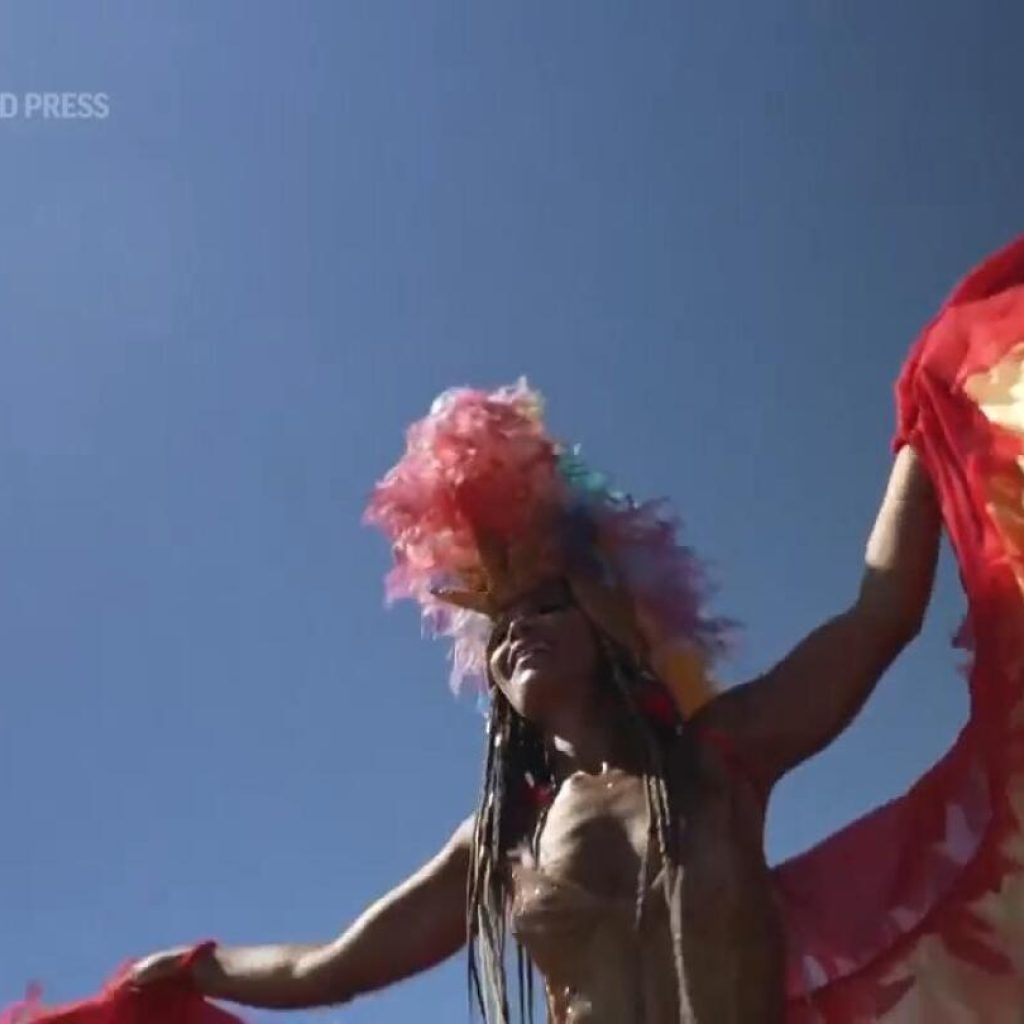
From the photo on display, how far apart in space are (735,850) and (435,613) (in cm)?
68

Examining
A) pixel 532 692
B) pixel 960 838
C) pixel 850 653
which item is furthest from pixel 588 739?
pixel 960 838

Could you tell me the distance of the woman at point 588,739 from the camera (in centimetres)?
209

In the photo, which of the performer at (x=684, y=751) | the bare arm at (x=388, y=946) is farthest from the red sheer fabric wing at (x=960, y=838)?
the bare arm at (x=388, y=946)

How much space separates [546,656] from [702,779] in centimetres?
31

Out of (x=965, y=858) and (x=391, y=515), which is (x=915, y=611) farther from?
(x=391, y=515)

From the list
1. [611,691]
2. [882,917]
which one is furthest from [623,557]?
[882,917]

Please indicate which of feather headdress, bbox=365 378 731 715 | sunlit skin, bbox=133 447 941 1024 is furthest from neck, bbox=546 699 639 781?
feather headdress, bbox=365 378 731 715

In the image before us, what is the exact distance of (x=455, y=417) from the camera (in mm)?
2473

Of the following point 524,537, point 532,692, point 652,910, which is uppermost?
point 524,537

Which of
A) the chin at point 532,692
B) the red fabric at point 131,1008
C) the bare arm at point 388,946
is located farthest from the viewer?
the red fabric at point 131,1008

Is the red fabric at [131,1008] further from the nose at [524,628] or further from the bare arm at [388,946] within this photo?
the nose at [524,628]

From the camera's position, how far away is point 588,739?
93.1 inches

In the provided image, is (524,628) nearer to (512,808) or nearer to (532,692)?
(532,692)

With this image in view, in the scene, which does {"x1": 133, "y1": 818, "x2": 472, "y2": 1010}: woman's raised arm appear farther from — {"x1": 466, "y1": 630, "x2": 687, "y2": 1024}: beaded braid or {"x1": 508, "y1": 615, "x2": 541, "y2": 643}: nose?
{"x1": 508, "y1": 615, "x2": 541, "y2": 643}: nose
